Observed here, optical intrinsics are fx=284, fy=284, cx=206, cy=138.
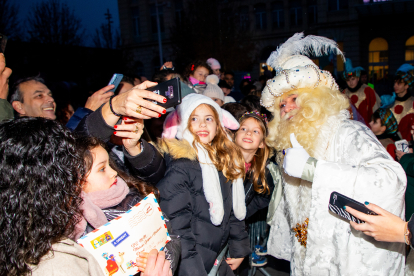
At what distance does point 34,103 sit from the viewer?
130 inches

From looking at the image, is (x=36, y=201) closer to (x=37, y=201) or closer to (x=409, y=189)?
(x=37, y=201)

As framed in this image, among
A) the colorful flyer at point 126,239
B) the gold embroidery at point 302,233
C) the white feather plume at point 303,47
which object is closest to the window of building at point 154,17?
the white feather plume at point 303,47

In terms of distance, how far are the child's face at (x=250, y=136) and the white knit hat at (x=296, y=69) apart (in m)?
0.31

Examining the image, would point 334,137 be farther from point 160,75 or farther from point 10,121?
point 160,75

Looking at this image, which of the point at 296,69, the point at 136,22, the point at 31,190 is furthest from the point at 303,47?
the point at 136,22

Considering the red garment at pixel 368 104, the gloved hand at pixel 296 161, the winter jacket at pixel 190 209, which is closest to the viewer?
the gloved hand at pixel 296 161

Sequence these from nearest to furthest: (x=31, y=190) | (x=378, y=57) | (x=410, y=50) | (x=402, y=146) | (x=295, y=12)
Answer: (x=31, y=190) → (x=402, y=146) → (x=410, y=50) → (x=378, y=57) → (x=295, y=12)

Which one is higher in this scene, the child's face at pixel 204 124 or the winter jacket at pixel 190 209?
the child's face at pixel 204 124

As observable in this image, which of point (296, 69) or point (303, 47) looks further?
point (303, 47)

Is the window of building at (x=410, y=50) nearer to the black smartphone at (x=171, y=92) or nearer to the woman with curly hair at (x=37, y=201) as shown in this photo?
the black smartphone at (x=171, y=92)

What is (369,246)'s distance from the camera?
196cm

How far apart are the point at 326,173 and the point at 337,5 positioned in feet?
80.0

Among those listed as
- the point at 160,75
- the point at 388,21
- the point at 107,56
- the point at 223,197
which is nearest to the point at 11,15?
the point at 107,56

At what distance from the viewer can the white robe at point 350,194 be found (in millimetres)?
1827
